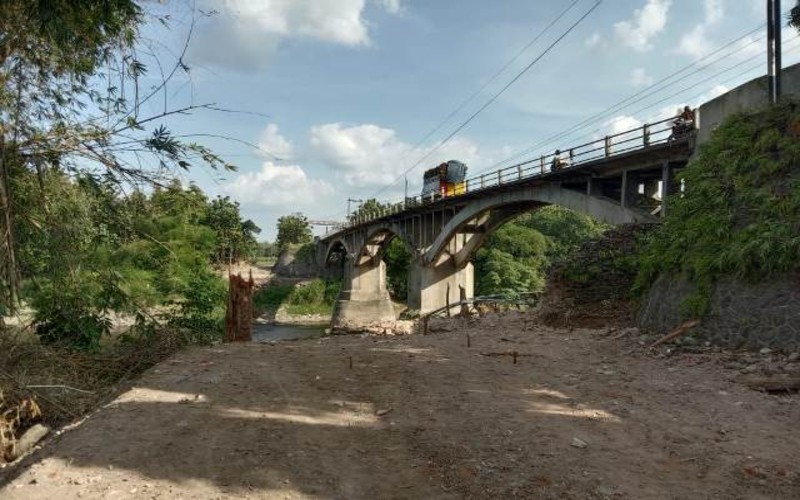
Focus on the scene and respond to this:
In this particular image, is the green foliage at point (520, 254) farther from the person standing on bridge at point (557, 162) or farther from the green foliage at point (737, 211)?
the green foliage at point (737, 211)

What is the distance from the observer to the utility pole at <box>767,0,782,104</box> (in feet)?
39.3

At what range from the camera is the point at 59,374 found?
8203 millimetres

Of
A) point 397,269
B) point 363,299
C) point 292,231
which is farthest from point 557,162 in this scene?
point 292,231

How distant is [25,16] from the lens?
19.2 feet

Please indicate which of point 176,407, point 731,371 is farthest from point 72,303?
point 731,371

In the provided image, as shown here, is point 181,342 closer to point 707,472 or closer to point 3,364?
point 3,364

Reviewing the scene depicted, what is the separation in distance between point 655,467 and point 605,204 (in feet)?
54.5

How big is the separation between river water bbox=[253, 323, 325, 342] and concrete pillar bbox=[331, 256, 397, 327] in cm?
216

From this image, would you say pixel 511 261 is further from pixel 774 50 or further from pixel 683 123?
pixel 774 50

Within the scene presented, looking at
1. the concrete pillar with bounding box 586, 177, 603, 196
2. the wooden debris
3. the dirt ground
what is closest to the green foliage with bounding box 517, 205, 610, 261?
the concrete pillar with bounding box 586, 177, 603, 196

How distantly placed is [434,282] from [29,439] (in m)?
32.3

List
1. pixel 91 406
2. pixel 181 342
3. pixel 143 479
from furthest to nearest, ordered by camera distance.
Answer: pixel 181 342 < pixel 91 406 < pixel 143 479

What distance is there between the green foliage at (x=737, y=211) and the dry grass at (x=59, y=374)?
9801 millimetres

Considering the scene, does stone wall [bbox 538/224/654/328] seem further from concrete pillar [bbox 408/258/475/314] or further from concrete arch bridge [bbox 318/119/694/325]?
concrete pillar [bbox 408/258/475/314]
